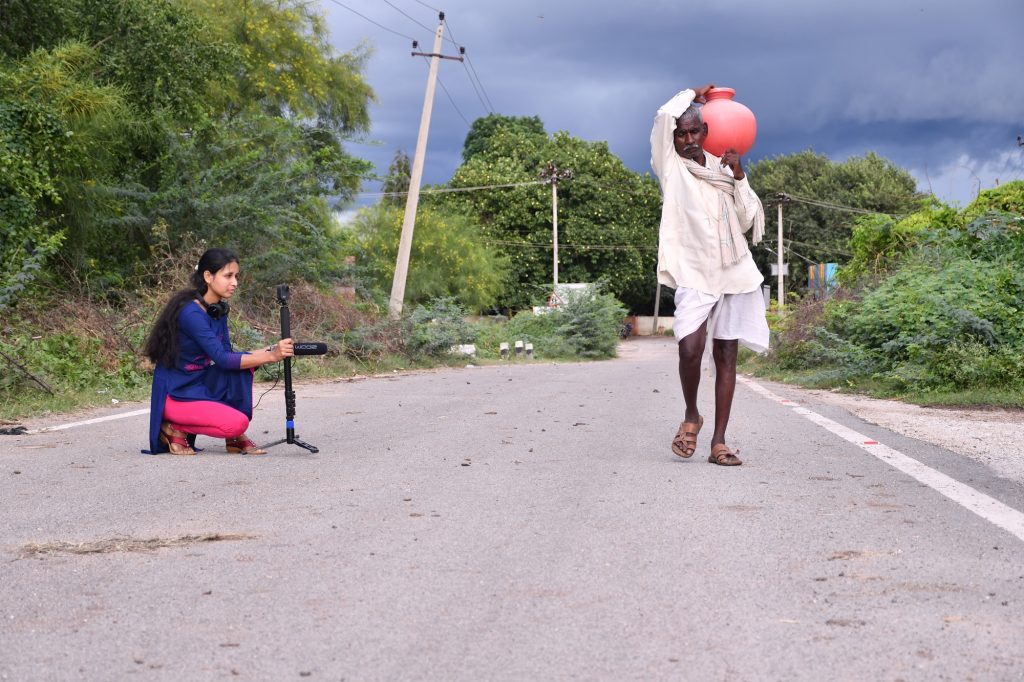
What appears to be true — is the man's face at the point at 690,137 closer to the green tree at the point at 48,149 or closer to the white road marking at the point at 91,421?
the white road marking at the point at 91,421

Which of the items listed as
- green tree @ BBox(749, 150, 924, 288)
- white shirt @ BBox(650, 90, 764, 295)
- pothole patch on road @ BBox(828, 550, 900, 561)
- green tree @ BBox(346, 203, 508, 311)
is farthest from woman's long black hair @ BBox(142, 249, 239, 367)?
green tree @ BBox(749, 150, 924, 288)

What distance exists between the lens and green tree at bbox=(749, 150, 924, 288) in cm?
5847

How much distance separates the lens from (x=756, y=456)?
23.1 feet

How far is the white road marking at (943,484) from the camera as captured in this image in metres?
4.85

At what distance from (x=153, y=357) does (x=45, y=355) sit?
630 cm

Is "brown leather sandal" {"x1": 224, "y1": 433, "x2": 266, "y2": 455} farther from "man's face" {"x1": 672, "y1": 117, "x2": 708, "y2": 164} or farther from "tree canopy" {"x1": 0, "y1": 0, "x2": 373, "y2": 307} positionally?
"tree canopy" {"x1": 0, "y1": 0, "x2": 373, "y2": 307}

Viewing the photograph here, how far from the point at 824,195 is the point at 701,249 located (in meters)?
56.1

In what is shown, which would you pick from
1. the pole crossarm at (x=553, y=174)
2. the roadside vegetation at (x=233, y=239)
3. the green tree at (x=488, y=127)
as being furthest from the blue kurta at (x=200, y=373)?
the green tree at (x=488, y=127)

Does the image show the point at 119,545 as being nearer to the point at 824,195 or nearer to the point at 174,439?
the point at 174,439

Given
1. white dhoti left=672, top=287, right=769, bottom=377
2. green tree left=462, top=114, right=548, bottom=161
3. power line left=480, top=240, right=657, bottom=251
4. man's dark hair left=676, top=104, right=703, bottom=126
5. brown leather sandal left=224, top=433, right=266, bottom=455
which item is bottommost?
brown leather sandal left=224, top=433, right=266, bottom=455

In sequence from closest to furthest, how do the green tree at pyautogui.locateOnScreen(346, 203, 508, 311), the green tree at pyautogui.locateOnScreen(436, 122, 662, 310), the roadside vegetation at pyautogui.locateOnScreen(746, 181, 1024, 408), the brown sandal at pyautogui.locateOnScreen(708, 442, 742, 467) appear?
the brown sandal at pyautogui.locateOnScreen(708, 442, 742, 467), the roadside vegetation at pyautogui.locateOnScreen(746, 181, 1024, 408), the green tree at pyautogui.locateOnScreen(346, 203, 508, 311), the green tree at pyautogui.locateOnScreen(436, 122, 662, 310)

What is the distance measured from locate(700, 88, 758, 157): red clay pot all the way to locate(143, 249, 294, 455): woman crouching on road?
3.11 metres

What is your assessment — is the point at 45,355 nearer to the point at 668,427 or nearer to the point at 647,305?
the point at 668,427

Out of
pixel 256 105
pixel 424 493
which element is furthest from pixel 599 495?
pixel 256 105
